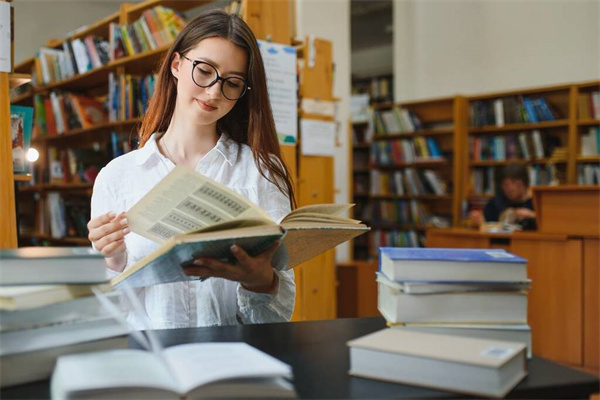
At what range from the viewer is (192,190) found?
86cm

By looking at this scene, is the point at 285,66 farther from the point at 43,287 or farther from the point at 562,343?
the point at 43,287

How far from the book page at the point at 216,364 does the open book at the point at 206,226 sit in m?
0.15

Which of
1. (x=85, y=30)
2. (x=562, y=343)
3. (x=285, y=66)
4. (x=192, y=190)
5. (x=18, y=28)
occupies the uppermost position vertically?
(x=18, y=28)

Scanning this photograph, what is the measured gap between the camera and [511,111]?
5.55m

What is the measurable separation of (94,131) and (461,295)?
4.09m

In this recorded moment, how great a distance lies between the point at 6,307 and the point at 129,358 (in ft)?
0.54

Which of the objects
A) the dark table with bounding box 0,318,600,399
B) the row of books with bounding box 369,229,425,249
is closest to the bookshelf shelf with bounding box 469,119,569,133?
the row of books with bounding box 369,229,425,249

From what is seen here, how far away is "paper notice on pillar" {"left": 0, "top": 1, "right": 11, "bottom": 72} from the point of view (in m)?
1.48

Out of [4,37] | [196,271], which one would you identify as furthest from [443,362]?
[4,37]

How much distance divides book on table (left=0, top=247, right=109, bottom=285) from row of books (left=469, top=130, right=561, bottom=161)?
5258 mm

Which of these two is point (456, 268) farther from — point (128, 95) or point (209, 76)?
point (128, 95)

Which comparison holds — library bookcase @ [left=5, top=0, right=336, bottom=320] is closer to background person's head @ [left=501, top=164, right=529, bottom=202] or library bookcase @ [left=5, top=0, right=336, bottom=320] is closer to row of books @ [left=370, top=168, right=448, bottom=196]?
background person's head @ [left=501, top=164, right=529, bottom=202]

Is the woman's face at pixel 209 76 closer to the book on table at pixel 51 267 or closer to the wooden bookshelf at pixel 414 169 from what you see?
the book on table at pixel 51 267

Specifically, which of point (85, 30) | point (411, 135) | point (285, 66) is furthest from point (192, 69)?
point (411, 135)
